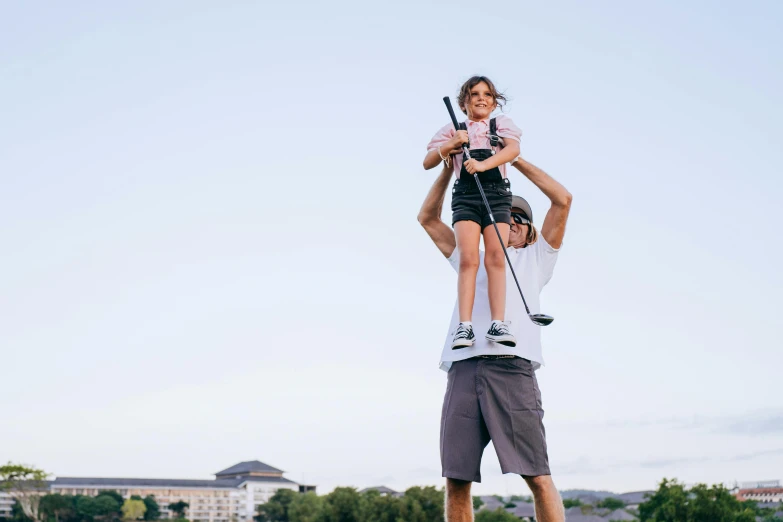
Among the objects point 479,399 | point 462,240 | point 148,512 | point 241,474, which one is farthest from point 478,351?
point 241,474

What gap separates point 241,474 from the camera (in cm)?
17825

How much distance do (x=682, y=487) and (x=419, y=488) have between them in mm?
24612

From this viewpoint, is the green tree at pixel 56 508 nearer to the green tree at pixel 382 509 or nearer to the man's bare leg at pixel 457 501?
the green tree at pixel 382 509

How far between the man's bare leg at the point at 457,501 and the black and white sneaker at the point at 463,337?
2.23ft

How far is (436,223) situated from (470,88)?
0.80 meters

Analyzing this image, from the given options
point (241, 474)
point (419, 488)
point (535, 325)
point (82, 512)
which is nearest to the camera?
point (535, 325)

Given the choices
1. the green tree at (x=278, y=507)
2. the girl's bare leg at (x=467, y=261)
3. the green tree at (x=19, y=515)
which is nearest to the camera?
the girl's bare leg at (x=467, y=261)

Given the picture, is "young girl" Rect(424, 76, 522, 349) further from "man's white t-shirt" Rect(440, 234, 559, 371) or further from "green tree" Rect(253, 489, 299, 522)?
"green tree" Rect(253, 489, 299, 522)

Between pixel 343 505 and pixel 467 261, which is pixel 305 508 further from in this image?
pixel 467 261

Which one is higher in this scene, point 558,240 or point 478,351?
point 558,240

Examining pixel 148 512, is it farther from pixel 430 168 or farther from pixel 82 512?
pixel 430 168

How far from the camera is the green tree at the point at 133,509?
12431 centimetres

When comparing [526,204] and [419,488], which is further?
[419,488]

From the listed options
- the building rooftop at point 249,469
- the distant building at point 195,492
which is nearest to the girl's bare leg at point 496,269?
the distant building at point 195,492
